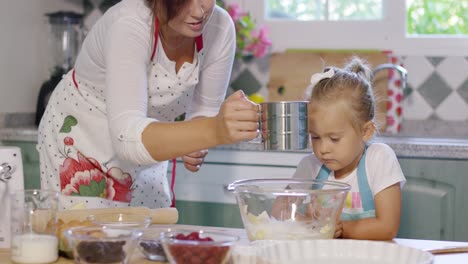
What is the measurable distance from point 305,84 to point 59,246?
6.36ft

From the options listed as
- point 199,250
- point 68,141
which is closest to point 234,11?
point 68,141

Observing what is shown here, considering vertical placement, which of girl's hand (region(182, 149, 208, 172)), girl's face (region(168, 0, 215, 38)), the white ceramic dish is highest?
girl's face (region(168, 0, 215, 38))

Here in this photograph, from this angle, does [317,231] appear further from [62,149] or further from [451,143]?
[451,143]

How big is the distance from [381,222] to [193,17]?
569 mm

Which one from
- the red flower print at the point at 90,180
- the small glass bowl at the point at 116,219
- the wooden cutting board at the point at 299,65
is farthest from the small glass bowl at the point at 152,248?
the wooden cutting board at the point at 299,65

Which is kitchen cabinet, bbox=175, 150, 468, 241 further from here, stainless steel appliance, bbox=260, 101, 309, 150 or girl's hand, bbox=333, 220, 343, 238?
stainless steel appliance, bbox=260, 101, 309, 150

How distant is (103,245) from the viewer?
3.53ft

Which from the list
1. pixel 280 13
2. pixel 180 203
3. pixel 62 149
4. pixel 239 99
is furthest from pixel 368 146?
pixel 280 13

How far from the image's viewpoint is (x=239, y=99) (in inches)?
52.6

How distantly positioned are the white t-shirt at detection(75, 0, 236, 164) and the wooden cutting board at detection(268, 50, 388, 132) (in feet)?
3.83

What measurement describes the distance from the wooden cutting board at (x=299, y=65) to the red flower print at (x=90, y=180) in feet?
4.32

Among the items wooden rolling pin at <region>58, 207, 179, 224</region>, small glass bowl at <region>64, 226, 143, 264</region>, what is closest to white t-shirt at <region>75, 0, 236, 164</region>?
wooden rolling pin at <region>58, 207, 179, 224</region>

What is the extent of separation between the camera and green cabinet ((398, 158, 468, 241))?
2391 mm

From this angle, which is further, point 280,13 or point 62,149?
point 280,13
